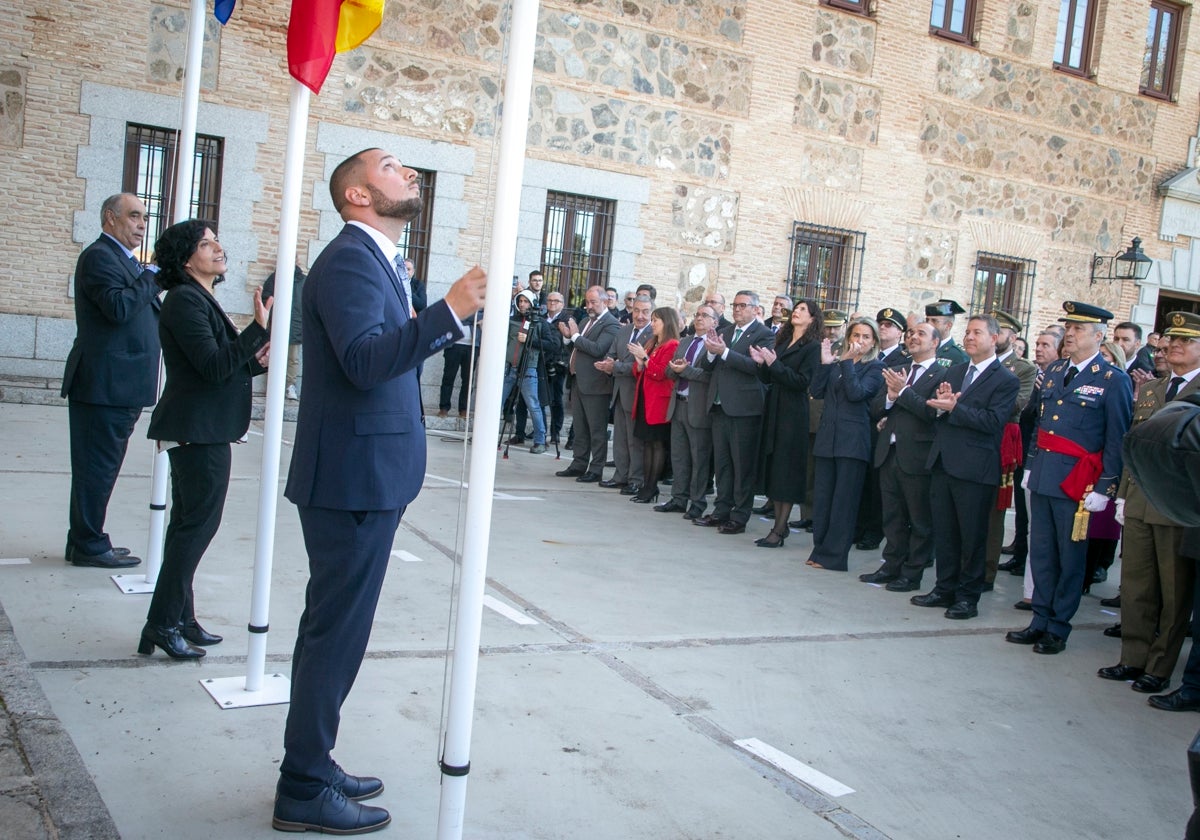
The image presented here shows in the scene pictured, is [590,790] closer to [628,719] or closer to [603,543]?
[628,719]

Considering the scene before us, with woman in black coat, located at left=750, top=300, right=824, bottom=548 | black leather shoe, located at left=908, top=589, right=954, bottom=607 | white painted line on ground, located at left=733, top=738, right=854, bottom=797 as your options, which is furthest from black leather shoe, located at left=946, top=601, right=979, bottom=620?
white painted line on ground, located at left=733, top=738, right=854, bottom=797

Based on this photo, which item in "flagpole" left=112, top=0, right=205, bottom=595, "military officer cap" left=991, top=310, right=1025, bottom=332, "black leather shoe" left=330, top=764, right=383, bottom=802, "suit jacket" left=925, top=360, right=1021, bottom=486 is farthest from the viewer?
"military officer cap" left=991, top=310, right=1025, bottom=332

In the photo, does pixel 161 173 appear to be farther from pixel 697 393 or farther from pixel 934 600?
pixel 934 600

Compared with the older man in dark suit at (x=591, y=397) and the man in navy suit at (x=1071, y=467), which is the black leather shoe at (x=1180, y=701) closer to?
the man in navy suit at (x=1071, y=467)

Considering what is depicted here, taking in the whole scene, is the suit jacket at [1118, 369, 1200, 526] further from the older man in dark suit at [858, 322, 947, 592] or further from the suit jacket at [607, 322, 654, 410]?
the suit jacket at [607, 322, 654, 410]

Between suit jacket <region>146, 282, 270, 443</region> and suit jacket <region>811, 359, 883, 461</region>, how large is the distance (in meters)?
4.49

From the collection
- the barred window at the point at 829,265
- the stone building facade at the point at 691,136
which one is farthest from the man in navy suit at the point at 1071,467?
the barred window at the point at 829,265

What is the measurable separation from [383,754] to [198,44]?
3662mm

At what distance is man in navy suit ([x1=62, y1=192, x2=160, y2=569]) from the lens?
560 cm

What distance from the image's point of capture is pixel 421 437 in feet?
10.9

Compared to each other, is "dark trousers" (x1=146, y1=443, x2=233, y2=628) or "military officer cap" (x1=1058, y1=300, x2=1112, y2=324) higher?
"military officer cap" (x1=1058, y1=300, x2=1112, y2=324)

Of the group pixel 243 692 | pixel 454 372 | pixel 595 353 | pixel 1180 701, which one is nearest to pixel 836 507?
pixel 1180 701

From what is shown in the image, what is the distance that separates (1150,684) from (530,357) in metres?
7.93

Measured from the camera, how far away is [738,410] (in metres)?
8.88
